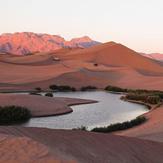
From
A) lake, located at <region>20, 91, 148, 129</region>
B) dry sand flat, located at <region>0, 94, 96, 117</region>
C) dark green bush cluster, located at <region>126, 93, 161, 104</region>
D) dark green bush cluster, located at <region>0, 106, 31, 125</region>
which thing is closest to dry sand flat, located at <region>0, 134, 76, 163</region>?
lake, located at <region>20, 91, 148, 129</region>

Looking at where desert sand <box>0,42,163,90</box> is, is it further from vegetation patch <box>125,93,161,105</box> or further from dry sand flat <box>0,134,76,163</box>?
dry sand flat <box>0,134,76,163</box>

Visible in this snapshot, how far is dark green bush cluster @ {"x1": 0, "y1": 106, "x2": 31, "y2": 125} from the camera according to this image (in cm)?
3134

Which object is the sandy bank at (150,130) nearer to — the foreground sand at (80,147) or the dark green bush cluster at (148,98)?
the foreground sand at (80,147)

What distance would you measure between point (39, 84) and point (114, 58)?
61.6 metres

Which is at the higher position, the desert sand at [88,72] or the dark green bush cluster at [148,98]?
the desert sand at [88,72]

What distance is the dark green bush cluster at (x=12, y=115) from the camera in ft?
103

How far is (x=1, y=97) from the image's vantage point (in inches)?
1574

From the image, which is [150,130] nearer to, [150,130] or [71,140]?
[150,130]

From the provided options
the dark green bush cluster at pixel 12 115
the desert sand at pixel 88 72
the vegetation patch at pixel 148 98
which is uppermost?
the desert sand at pixel 88 72

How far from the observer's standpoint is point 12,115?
31.7 m

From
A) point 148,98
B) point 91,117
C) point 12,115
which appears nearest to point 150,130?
point 91,117

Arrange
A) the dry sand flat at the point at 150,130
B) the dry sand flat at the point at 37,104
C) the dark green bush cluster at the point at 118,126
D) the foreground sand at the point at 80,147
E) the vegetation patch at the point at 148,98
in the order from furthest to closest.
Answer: the vegetation patch at the point at 148,98 < the dry sand flat at the point at 37,104 < the dark green bush cluster at the point at 118,126 < the dry sand flat at the point at 150,130 < the foreground sand at the point at 80,147

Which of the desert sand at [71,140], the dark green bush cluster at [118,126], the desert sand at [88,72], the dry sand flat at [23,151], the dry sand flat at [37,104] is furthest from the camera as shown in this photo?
the desert sand at [88,72]

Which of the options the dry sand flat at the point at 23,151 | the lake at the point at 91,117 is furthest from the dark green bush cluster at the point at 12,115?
the dry sand flat at the point at 23,151
